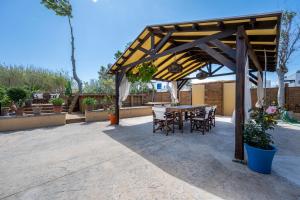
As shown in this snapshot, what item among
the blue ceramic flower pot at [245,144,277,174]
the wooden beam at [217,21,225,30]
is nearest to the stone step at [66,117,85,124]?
the wooden beam at [217,21,225,30]

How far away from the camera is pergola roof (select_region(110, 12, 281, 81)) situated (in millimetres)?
3217

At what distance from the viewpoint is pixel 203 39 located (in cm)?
381

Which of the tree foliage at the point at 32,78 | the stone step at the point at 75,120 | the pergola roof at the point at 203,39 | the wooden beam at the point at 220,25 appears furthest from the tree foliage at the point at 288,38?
the tree foliage at the point at 32,78

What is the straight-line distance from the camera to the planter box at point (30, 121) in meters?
5.84

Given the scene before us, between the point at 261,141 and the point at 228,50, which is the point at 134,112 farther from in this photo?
the point at 261,141

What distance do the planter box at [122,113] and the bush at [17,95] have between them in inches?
104

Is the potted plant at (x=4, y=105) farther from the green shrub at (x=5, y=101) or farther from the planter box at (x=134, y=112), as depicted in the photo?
the planter box at (x=134, y=112)

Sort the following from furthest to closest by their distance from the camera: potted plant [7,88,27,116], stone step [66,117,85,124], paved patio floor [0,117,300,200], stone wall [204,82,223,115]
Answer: stone wall [204,82,223,115], stone step [66,117,85,124], potted plant [7,88,27,116], paved patio floor [0,117,300,200]

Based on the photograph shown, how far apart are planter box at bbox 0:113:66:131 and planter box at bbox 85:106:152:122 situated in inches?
45.2

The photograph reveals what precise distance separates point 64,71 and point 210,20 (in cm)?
2115

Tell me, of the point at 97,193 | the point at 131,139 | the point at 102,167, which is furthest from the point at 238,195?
the point at 131,139

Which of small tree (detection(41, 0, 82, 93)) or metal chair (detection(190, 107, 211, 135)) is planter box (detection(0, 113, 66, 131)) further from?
small tree (detection(41, 0, 82, 93))

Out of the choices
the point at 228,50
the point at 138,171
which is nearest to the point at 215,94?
the point at 228,50

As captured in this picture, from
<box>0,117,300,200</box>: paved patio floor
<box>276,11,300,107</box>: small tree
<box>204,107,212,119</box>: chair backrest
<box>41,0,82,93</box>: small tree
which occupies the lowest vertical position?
<box>0,117,300,200</box>: paved patio floor
